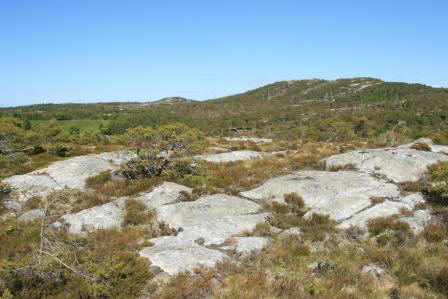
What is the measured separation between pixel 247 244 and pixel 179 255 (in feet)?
6.79

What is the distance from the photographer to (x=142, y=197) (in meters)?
14.2

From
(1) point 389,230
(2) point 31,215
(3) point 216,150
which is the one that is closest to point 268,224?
(1) point 389,230

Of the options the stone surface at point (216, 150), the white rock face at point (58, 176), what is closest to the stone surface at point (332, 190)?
the white rock face at point (58, 176)

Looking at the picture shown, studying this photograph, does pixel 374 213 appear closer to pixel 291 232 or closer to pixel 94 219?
pixel 291 232

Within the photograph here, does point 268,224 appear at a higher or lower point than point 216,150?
lower

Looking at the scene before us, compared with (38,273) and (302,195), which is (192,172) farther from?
(38,273)

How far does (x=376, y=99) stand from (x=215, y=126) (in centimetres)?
8096

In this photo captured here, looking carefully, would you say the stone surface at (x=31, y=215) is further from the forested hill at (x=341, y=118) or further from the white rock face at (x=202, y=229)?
the forested hill at (x=341, y=118)

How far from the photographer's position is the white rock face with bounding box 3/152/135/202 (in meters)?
15.4

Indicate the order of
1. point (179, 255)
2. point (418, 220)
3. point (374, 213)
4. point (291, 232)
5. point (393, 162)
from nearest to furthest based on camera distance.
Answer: point (179, 255) → point (291, 232) → point (418, 220) → point (374, 213) → point (393, 162)

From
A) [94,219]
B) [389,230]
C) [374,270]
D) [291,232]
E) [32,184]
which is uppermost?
[32,184]

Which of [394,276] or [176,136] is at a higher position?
[176,136]

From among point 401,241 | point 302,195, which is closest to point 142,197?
point 302,195

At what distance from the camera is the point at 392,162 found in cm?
1705
